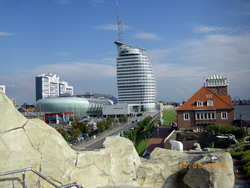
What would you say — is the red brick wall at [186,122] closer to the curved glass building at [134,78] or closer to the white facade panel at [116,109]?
the white facade panel at [116,109]

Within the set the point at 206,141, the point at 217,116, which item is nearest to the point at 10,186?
the point at 206,141

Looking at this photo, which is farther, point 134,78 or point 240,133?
point 134,78

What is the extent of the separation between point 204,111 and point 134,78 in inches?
4102

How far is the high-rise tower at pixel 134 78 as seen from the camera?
14325cm

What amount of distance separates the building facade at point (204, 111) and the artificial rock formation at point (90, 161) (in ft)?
87.8

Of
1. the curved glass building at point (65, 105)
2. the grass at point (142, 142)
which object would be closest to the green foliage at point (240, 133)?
the grass at point (142, 142)

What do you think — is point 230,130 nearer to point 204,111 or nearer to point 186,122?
point 204,111

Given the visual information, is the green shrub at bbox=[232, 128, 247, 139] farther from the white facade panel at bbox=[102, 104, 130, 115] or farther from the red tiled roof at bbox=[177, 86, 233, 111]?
the white facade panel at bbox=[102, 104, 130, 115]

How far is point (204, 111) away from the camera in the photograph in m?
40.0

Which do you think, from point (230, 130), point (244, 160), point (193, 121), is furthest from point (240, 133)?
point (244, 160)

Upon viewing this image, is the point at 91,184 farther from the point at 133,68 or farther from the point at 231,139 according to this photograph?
the point at 133,68

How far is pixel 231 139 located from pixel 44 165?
2333 centimetres

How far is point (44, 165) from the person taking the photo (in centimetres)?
955

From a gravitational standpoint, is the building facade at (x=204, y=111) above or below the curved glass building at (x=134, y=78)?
below
